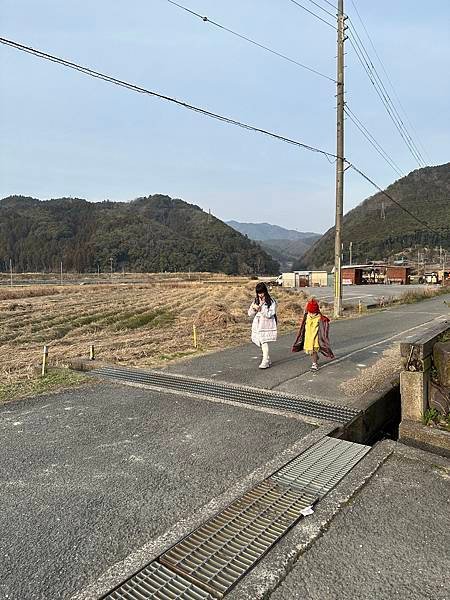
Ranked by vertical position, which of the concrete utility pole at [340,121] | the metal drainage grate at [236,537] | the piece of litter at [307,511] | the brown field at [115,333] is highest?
the concrete utility pole at [340,121]

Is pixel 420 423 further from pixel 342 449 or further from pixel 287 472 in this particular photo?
pixel 287 472

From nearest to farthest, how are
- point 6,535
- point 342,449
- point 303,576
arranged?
point 303,576 < point 6,535 < point 342,449

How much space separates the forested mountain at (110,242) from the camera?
10994cm

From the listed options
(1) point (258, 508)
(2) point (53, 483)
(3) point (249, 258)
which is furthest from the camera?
(3) point (249, 258)

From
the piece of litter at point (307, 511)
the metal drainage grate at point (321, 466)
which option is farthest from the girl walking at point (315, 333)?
the piece of litter at point (307, 511)

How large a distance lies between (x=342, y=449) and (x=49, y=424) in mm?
2930

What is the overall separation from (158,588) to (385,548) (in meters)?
1.29

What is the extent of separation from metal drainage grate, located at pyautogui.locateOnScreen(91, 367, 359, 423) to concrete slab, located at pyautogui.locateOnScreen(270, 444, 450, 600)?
1398 mm

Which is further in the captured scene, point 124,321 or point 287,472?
point 124,321

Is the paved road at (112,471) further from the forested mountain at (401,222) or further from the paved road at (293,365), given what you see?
the forested mountain at (401,222)

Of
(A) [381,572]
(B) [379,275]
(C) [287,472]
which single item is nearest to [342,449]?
(C) [287,472]

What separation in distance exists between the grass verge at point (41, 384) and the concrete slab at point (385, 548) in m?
4.24

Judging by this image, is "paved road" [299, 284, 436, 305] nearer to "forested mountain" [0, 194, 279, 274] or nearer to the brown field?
the brown field

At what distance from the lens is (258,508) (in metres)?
2.92
